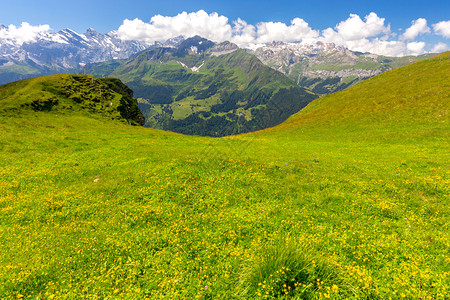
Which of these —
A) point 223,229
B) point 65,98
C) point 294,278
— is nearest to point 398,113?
point 223,229

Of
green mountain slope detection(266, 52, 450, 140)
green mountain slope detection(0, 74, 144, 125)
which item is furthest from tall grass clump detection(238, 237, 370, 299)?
green mountain slope detection(0, 74, 144, 125)

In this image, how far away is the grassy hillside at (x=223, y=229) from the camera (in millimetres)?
6688

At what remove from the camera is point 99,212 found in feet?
40.2

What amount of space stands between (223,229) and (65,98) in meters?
109

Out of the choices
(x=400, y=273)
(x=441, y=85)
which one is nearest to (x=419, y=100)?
(x=441, y=85)

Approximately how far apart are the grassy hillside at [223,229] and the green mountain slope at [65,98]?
215 feet

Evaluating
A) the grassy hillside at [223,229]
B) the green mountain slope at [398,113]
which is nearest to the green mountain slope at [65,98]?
the grassy hillside at [223,229]

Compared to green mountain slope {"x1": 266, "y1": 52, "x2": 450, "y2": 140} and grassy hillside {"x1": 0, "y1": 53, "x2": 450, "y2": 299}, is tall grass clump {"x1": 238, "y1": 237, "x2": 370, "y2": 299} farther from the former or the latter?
green mountain slope {"x1": 266, "y1": 52, "x2": 450, "y2": 140}

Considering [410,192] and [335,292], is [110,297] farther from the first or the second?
[410,192]

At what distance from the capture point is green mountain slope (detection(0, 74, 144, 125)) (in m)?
66.2

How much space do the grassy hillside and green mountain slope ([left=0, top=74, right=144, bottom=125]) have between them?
65407 millimetres

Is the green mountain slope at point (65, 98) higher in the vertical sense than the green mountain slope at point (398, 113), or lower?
higher

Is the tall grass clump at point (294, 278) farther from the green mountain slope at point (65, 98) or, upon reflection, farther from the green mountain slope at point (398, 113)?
the green mountain slope at point (65, 98)

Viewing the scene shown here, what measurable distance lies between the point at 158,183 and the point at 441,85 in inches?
3211
